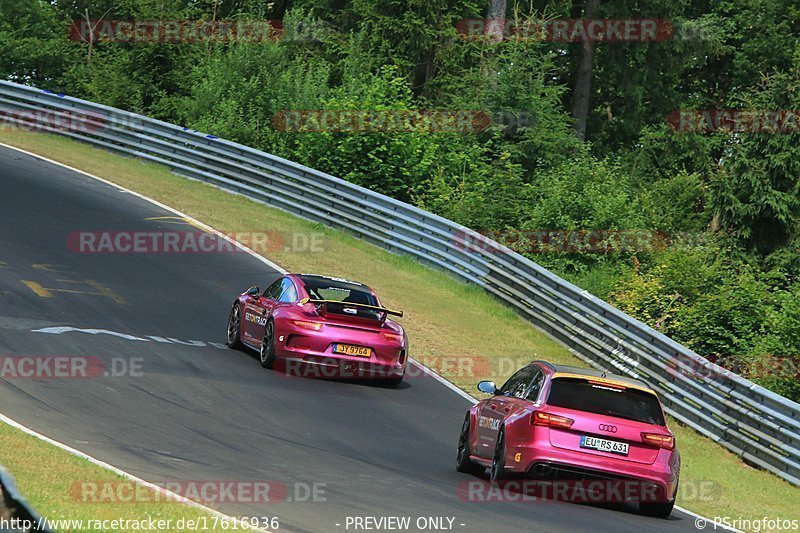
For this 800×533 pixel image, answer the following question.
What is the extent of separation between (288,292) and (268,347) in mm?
944

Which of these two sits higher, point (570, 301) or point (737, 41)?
point (737, 41)

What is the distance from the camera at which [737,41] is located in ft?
174

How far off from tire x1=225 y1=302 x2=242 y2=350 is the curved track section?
8.3 inches

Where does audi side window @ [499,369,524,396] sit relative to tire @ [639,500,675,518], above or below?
above

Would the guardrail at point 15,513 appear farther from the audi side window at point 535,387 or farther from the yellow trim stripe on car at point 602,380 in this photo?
the yellow trim stripe on car at point 602,380

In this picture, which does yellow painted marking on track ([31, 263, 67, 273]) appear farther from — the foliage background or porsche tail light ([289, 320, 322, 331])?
the foliage background

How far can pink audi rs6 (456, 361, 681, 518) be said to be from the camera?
1196cm

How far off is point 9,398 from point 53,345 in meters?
3.10

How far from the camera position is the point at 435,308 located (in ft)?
80.2

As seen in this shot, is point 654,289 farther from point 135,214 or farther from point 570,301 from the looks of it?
point 135,214

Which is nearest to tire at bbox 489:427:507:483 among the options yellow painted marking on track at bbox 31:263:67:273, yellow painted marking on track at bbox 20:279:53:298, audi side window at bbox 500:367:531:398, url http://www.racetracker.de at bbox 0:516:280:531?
audi side window at bbox 500:367:531:398

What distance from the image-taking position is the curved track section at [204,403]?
11188 millimetres

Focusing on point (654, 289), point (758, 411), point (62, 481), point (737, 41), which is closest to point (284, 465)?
point (62, 481)

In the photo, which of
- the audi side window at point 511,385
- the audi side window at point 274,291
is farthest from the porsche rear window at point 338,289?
the audi side window at point 511,385
